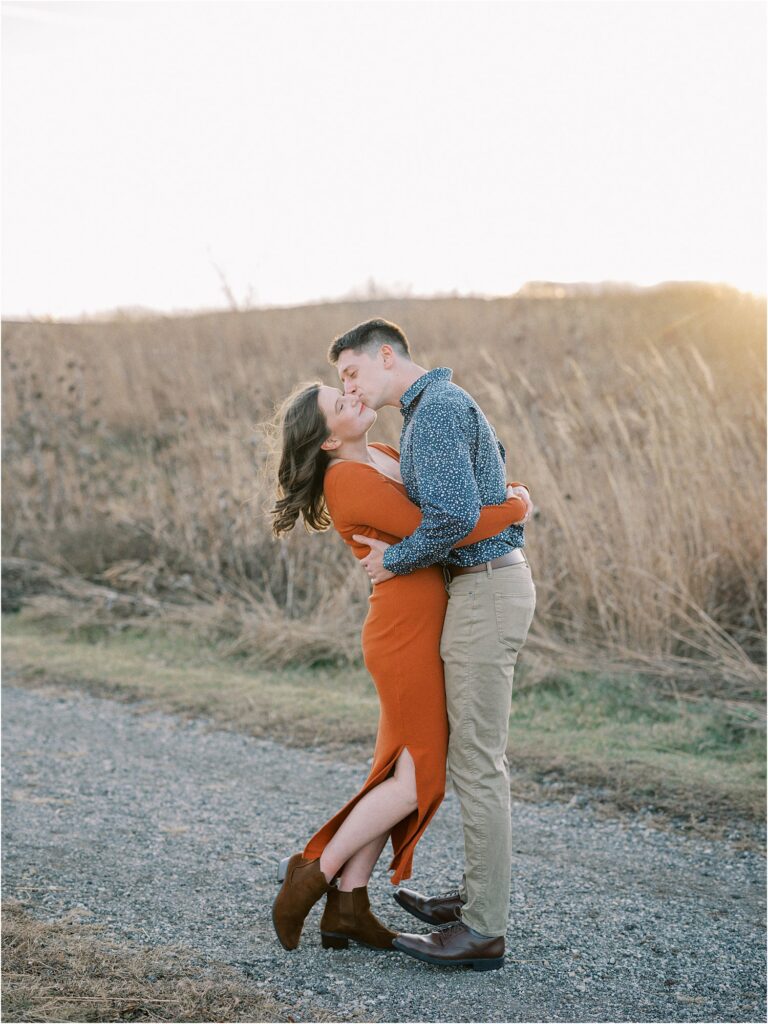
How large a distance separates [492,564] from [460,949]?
115 centimetres

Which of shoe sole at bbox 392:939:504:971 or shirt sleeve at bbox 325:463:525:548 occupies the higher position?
shirt sleeve at bbox 325:463:525:548

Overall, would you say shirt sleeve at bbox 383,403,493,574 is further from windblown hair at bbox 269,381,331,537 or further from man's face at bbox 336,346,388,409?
windblown hair at bbox 269,381,331,537

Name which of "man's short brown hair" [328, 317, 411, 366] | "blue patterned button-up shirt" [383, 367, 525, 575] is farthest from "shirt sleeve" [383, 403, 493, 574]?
"man's short brown hair" [328, 317, 411, 366]

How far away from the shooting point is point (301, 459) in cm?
308

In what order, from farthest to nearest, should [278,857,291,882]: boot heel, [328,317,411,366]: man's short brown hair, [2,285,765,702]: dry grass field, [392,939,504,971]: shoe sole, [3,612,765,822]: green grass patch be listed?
[2,285,765,702]: dry grass field
[3,612,765,822]: green grass patch
[278,857,291,882]: boot heel
[328,317,411,366]: man's short brown hair
[392,939,504,971]: shoe sole

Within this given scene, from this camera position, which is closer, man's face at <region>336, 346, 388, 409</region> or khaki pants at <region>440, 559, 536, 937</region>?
khaki pants at <region>440, 559, 536, 937</region>

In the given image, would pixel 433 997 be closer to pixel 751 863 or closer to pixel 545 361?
pixel 751 863

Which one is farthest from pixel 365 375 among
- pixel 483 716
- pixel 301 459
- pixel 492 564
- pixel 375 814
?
pixel 375 814

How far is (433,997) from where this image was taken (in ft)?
9.21

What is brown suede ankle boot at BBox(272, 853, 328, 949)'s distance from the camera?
301cm

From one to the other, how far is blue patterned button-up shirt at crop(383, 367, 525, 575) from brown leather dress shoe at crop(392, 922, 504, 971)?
43.8 inches

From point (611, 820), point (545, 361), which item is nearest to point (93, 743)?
point (611, 820)

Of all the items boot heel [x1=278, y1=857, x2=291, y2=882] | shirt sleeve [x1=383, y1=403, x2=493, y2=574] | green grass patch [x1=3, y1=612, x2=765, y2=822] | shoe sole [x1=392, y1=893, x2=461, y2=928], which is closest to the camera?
shirt sleeve [x1=383, y1=403, x2=493, y2=574]

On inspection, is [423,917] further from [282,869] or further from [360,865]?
[282,869]
